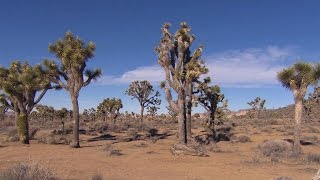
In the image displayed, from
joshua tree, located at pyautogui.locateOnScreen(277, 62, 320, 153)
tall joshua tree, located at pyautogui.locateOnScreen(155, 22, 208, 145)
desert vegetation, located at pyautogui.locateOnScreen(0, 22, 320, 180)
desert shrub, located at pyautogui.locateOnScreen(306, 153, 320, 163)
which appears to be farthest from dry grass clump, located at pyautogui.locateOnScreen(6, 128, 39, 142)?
desert shrub, located at pyautogui.locateOnScreen(306, 153, 320, 163)

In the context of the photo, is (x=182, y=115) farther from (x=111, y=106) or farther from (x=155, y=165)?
(x=111, y=106)

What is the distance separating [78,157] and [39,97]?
349 inches

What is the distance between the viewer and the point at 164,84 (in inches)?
905

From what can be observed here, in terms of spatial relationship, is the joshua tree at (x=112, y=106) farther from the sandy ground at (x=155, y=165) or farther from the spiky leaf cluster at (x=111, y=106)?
the sandy ground at (x=155, y=165)


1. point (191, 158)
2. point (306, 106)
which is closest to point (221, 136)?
point (191, 158)

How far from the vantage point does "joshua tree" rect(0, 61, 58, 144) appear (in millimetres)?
24141

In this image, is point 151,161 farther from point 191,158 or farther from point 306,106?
point 306,106

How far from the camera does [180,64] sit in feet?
70.9

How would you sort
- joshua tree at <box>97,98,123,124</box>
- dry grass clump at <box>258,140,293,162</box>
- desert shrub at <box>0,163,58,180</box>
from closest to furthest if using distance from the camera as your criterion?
desert shrub at <box>0,163,58,180</box>, dry grass clump at <box>258,140,293,162</box>, joshua tree at <box>97,98,123,124</box>

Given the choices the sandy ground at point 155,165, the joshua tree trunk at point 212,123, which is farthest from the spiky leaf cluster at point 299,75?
the joshua tree trunk at point 212,123

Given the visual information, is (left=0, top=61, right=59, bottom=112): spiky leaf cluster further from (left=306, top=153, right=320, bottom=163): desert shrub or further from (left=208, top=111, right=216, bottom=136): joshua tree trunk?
(left=306, top=153, right=320, bottom=163): desert shrub

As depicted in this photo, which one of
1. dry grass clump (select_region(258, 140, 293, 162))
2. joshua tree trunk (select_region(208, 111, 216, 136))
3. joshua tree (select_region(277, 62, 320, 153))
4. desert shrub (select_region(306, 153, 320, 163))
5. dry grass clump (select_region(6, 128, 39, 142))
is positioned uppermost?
joshua tree (select_region(277, 62, 320, 153))

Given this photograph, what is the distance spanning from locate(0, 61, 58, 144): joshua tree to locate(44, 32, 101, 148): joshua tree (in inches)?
37.8

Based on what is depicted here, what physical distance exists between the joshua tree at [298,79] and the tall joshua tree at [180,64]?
392cm
